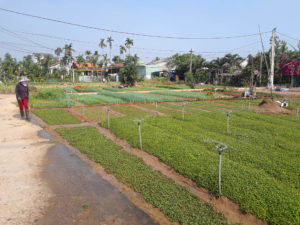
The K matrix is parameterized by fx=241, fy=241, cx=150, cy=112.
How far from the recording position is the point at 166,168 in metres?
6.96

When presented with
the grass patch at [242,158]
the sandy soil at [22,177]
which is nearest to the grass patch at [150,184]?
the grass patch at [242,158]

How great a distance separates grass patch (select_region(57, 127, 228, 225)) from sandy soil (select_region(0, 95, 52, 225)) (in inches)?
61.7

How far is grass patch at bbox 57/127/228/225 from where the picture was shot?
15.1 ft

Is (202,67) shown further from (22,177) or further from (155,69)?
(22,177)

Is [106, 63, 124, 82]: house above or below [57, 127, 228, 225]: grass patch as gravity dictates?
above

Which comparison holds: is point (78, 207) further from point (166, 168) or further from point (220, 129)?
point (220, 129)

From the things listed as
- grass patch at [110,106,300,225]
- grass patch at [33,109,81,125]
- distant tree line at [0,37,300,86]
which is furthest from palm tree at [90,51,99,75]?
grass patch at [110,106,300,225]

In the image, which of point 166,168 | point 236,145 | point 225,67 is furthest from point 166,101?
point 225,67

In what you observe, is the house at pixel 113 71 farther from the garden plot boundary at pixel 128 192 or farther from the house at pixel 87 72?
the garden plot boundary at pixel 128 192

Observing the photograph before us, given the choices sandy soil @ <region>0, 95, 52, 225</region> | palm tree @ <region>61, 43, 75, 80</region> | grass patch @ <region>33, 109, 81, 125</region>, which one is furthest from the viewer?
palm tree @ <region>61, 43, 75, 80</region>

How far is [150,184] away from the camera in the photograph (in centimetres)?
581

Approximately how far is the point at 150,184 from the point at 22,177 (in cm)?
335

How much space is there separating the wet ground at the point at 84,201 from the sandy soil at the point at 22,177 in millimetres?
253

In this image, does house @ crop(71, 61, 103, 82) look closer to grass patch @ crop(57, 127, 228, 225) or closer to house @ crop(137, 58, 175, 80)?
house @ crop(137, 58, 175, 80)
